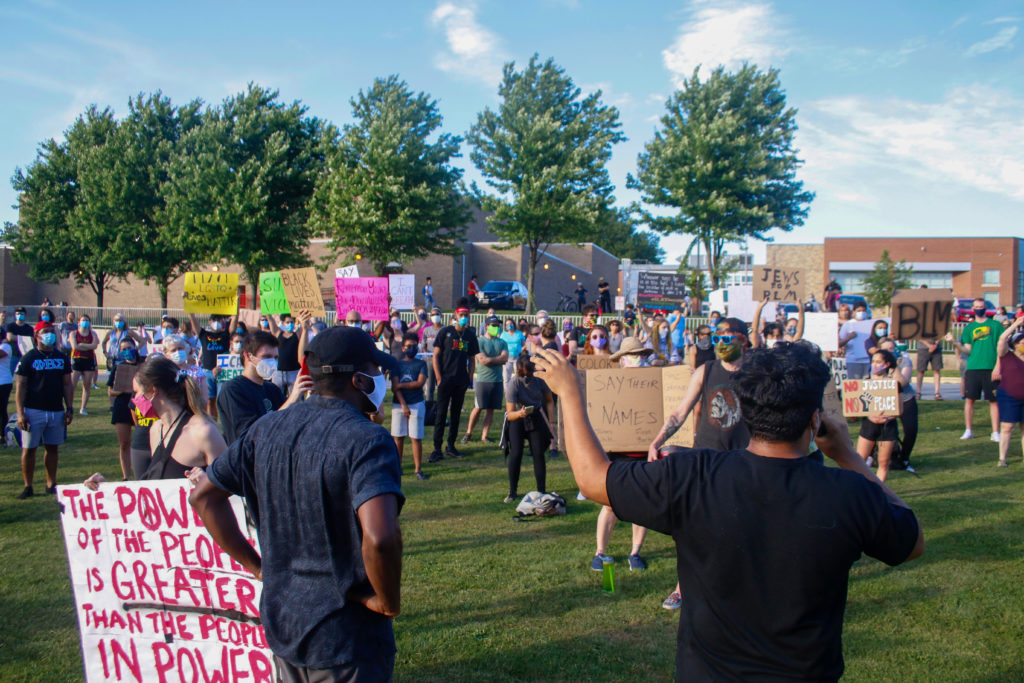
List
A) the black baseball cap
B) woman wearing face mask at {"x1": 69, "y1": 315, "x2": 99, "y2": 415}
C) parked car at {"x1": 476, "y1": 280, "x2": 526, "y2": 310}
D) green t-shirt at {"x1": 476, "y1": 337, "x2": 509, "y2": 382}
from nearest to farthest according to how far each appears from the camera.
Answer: the black baseball cap, green t-shirt at {"x1": 476, "y1": 337, "x2": 509, "y2": 382}, woman wearing face mask at {"x1": 69, "y1": 315, "x2": 99, "y2": 415}, parked car at {"x1": 476, "y1": 280, "x2": 526, "y2": 310}

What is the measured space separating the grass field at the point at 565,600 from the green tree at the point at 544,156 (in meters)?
23.0

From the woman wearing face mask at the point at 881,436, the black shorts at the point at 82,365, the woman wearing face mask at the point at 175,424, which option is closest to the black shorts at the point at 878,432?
the woman wearing face mask at the point at 881,436

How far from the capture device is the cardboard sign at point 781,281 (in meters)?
14.4

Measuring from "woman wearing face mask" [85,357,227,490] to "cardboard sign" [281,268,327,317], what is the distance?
6053 millimetres

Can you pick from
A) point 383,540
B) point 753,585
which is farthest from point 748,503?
point 383,540

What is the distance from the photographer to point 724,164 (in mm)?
30547

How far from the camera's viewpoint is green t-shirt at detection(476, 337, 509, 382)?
11055 mm

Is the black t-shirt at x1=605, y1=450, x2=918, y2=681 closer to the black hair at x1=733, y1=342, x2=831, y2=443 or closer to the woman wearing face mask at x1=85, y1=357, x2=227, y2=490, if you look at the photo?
the black hair at x1=733, y1=342, x2=831, y2=443

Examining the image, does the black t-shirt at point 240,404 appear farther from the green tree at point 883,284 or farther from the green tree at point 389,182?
the green tree at point 883,284

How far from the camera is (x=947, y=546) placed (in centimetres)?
650

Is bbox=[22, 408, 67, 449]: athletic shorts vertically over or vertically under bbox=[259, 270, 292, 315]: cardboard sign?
under

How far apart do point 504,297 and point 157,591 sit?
3040cm

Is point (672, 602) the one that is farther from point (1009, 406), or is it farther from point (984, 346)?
point (984, 346)

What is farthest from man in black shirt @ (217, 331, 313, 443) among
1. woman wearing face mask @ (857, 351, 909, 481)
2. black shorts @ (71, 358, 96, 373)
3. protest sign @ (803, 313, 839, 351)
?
protest sign @ (803, 313, 839, 351)
